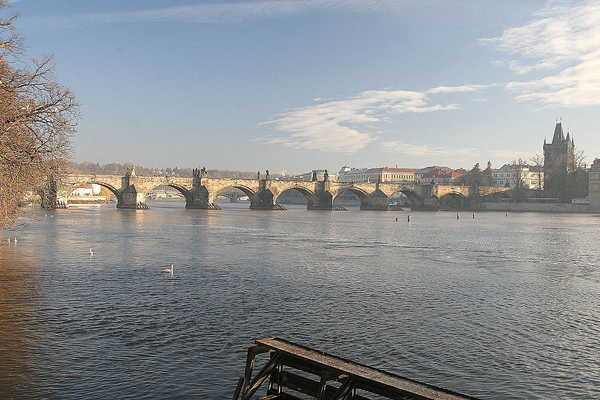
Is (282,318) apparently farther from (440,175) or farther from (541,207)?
(440,175)

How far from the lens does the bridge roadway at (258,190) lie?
7150cm

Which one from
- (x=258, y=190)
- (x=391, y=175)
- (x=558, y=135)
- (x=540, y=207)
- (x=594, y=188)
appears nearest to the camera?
(x=258, y=190)

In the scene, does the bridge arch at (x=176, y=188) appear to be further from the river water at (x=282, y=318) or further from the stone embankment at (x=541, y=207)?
the stone embankment at (x=541, y=207)

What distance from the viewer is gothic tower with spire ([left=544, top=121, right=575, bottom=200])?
9819 centimetres

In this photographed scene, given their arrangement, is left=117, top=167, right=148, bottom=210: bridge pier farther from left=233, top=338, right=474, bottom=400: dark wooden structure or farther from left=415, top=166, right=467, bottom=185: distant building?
left=415, top=166, right=467, bottom=185: distant building

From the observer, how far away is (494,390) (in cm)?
829

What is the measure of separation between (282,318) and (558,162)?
104113mm

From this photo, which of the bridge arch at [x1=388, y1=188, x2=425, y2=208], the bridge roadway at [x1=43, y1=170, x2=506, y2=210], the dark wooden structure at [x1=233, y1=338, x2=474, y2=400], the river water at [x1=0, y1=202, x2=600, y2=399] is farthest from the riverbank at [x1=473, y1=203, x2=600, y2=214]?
the dark wooden structure at [x1=233, y1=338, x2=474, y2=400]

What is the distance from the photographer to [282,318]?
40.5 ft

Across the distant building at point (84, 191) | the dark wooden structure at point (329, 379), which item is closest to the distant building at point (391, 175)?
the distant building at point (84, 191)

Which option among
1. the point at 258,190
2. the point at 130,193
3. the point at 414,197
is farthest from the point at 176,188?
the point at 414,197

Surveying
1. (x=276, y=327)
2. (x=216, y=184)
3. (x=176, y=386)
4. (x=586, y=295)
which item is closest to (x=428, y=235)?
(x=586, y=295)

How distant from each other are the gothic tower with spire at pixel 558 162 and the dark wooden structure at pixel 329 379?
4063 inches

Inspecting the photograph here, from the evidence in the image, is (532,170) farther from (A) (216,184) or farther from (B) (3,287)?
(B) (3,287)
